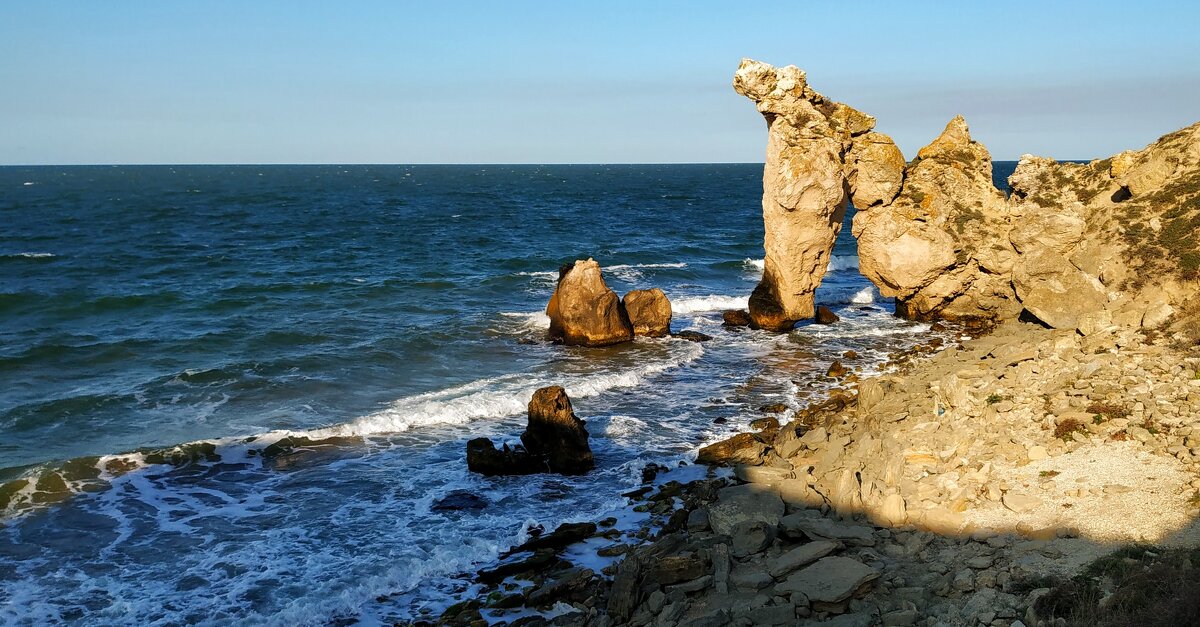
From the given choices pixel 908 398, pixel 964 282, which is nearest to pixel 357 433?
pixel 908 398

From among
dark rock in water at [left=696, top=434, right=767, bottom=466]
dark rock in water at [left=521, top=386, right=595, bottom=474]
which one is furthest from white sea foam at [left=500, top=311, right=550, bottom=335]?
dark rock in water at [left=696, top=434, right=767, bottom=466]

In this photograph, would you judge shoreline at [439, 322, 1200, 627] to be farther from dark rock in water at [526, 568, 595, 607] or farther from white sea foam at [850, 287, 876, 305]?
white sea foam at [850, 287, 876, 305]

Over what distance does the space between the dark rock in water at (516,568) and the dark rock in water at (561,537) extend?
39 centimetres

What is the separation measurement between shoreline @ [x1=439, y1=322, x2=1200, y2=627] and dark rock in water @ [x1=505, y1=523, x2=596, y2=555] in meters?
0.81

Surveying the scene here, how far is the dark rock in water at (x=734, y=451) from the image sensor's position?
18125 millimetres

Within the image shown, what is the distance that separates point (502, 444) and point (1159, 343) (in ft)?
44.4

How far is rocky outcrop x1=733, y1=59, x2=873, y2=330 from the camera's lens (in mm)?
28586

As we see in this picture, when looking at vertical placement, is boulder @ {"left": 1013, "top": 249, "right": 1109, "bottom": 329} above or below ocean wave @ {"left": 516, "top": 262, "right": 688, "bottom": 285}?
above

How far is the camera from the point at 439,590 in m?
13.6

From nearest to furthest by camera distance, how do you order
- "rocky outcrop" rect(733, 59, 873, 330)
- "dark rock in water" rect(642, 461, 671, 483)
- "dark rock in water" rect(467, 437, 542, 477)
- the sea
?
the sea
"dark rock in water" rect(642, 461, 671, 483)
"dark rock in water" rect(467, 437, 542, 477)
"rocky outcrop" rect(733, 59, 873, 330)

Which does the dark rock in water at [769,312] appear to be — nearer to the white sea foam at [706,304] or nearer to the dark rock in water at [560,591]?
the white sea foam at [706,304]

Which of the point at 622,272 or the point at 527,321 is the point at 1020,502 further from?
the point at 622,272

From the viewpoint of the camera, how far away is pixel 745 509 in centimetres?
1320

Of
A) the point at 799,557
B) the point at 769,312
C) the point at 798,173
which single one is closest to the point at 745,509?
the point at 799,557
